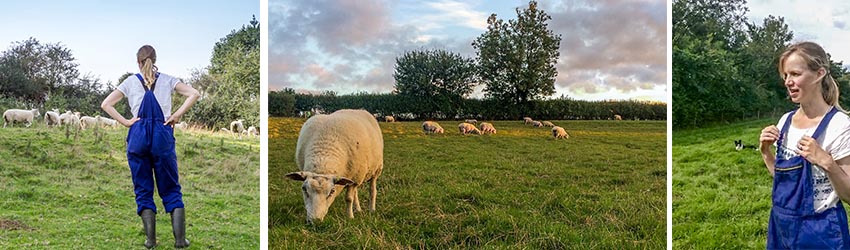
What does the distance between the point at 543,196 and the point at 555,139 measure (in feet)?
1.60

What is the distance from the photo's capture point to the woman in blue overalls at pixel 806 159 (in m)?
2.76

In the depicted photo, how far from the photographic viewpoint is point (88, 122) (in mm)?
5422

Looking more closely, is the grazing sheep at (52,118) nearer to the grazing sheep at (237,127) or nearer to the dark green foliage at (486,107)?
the grazing sheep at (237,127)

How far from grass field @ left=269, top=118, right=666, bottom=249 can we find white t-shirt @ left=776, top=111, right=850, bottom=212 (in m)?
1.70

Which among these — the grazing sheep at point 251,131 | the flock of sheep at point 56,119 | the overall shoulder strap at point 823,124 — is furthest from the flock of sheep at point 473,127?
the flock of sheep at point 56,119

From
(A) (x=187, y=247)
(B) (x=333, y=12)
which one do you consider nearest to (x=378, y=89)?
(B) (x=333, y=12)

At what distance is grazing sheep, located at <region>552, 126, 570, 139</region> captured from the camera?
16.0ft

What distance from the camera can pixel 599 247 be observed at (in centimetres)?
437

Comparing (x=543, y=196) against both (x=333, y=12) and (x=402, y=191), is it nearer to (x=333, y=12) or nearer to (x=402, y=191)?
(x=402, y=191)

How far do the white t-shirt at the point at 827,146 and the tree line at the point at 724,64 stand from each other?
1410mm

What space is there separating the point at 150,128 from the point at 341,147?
44.8 inches

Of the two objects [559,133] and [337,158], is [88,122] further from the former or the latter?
[559,133]

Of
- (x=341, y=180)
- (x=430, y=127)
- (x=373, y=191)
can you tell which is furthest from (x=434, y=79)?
(x=341, y=180)

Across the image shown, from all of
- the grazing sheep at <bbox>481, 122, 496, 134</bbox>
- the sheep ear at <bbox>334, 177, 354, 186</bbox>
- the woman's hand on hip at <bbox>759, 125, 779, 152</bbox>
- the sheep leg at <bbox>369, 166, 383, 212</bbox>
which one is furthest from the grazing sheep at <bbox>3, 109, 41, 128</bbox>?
the woman's hand on hip at <bbox>759, 125, 779, 152</bbox>
